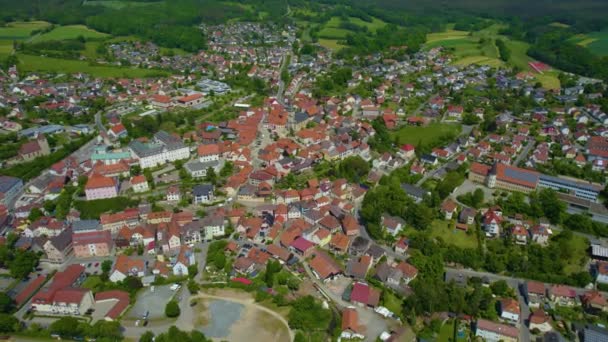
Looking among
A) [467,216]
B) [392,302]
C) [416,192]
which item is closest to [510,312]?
[392,302]

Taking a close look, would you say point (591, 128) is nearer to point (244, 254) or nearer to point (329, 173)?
point (329, 173)

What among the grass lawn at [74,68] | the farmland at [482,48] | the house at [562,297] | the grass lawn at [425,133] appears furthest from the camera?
the farmland at [482,48]

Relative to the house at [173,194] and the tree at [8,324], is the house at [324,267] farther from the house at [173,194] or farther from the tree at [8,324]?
the tree at [8,324]

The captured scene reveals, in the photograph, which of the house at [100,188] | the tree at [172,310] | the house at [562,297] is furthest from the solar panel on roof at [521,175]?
the house at [100,188]

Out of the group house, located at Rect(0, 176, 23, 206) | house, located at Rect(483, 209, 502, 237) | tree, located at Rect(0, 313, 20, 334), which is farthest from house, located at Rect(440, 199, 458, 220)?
house, located at Rect(0, 176, 23, 206)

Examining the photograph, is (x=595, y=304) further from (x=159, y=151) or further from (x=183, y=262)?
(x=159, y=151)
